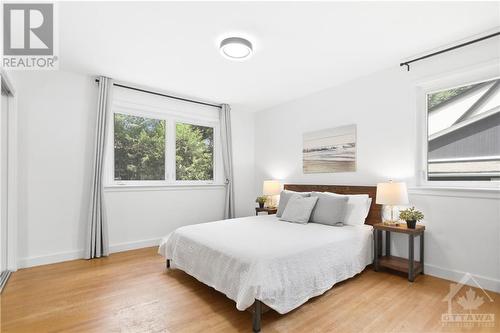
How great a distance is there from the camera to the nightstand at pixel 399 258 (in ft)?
9.04

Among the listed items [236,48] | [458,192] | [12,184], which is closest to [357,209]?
[458,192]

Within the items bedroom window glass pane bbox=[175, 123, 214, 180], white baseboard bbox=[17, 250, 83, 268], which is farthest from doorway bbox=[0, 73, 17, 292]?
bedroom window glass pane bbox=[175, 123, 214, 180]

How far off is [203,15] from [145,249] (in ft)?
10.9

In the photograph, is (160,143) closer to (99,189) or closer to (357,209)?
(99,189)

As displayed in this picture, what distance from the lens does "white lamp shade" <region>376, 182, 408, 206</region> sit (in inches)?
114

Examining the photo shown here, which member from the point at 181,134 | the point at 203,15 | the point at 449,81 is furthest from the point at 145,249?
the point at 449,81

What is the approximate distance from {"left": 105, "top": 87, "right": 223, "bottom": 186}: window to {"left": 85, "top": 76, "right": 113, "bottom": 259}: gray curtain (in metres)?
0.24

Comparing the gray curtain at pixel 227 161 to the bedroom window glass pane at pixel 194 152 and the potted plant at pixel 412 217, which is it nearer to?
the bedroom window glass pane at pixel 194 152

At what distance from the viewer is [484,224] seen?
258cm

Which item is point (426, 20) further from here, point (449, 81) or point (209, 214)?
point (209, 214)

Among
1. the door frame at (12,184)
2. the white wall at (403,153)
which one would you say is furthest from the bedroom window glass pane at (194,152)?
the door frame at (12,184)

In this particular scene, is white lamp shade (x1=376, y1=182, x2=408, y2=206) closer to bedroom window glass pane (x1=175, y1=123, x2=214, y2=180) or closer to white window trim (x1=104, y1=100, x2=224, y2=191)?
white window trim (x1=104, y1=100, x2=224, y2=191)

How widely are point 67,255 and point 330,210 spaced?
347 centimetres

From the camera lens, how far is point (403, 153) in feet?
10.5
